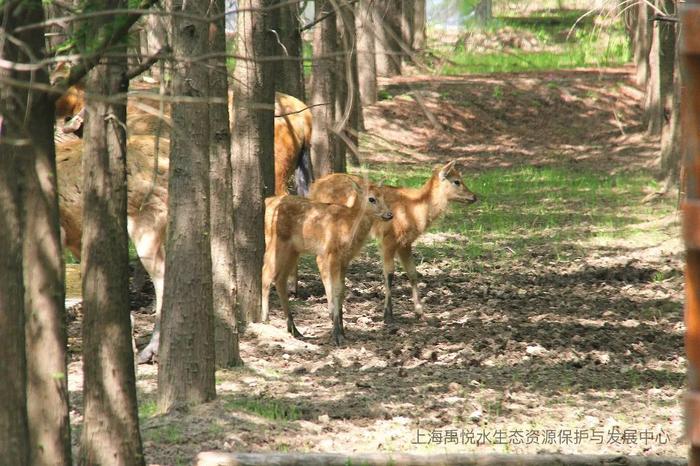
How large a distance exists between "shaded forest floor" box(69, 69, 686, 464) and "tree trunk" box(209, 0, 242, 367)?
0.32 m

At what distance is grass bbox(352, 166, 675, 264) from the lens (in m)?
16.3

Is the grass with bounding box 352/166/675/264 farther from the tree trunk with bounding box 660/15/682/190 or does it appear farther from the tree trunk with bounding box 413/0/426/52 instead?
the tree trunk with bounding box 413/0/426/52

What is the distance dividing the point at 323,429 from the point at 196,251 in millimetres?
1527

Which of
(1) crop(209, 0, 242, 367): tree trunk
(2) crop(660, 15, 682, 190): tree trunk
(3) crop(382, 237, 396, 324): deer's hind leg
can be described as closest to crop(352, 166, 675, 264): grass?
(2) crop(660, 15, 682, 190): tree trunk

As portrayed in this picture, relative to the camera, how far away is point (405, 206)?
41.9ft

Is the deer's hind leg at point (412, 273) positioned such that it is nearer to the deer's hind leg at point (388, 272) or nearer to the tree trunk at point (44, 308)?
the deer's hind leg at point (388, 272)

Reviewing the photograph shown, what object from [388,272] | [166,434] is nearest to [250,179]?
[388,272]

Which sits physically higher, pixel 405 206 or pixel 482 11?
pixel 482 11

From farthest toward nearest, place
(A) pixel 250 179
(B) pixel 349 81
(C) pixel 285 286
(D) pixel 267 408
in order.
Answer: (C) pixel 285 286 < (A) pixel 250 179 < (D) pixel 267 408 < (B) pixel 349 81

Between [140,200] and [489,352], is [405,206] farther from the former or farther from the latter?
[140,200]

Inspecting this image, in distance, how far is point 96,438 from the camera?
6156 millimetres

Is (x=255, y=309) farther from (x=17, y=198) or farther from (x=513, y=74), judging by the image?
(x=513, y=74)

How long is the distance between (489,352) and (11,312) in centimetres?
568

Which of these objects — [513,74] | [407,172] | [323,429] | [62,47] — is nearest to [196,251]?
[323,429]
